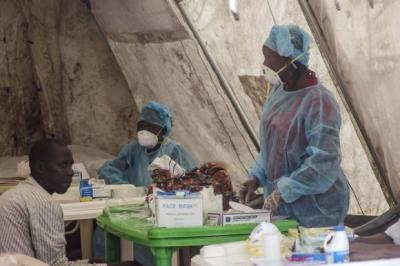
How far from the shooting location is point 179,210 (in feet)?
11.9

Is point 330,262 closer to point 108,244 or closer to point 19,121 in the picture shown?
point 108,244

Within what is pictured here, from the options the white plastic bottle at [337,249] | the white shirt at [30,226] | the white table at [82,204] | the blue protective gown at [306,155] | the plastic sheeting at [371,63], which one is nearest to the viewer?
the white plastic bottle at [337,249]

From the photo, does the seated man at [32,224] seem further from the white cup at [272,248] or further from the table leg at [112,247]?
the white cup at [272,248]

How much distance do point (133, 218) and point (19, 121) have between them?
12.7ft

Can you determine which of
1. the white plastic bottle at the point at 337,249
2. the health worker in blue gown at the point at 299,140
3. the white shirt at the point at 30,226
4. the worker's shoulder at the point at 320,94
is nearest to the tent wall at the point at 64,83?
the health worker in blue gown at the point at 299,140

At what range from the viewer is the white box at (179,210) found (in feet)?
11.8

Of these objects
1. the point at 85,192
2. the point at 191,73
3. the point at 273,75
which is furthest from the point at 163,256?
the point at 191,73

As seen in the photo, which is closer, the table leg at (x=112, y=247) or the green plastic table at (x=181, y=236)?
the green plastic table at (x=181, y=236)

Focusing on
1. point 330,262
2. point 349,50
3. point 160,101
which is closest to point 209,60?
point 160,101

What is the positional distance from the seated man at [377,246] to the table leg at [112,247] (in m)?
1.79

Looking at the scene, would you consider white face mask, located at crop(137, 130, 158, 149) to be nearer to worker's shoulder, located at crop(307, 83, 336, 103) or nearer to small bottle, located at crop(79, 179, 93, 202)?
small bottle, located at crop(79, 179, 93, 202)

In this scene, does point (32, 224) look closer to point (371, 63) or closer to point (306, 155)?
point (306, 155)

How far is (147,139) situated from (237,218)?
250cm

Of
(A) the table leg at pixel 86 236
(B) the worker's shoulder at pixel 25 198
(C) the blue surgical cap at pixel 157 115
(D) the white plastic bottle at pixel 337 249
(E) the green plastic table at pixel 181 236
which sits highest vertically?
(C) the blue surgical cap at pixel 157 115
